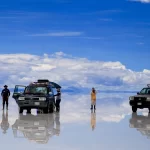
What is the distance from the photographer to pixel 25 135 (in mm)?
18156

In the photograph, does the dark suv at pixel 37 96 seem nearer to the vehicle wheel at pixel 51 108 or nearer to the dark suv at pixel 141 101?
the vehicle wheel at pixel 51 108

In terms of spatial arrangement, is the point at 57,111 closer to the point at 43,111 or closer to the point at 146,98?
the point at 43,111

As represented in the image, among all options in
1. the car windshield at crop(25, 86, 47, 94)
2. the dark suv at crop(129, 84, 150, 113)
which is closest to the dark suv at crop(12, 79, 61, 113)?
the car windshield at crop(25, 86, 47, 94)

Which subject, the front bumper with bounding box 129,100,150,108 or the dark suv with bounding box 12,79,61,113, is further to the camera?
the front bumper with bounding box 129,100,150,108

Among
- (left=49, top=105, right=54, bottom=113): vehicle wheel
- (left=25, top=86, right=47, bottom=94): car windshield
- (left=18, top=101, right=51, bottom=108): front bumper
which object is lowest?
(left=49, top=105, right=54, bottom=113): vehicle wheel

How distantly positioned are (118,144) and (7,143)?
3.24 meters

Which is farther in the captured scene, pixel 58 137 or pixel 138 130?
pixel 138 130

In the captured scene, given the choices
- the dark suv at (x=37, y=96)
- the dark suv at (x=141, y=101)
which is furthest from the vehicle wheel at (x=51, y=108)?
the dark suv at (x=141, y=101)

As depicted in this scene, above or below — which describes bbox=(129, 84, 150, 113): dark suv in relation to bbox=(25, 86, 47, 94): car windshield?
below

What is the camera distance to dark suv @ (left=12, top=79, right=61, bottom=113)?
102ft

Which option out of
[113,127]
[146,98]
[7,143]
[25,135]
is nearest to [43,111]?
[146,98]

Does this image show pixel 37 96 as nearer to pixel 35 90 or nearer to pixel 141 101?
pixel 35 90

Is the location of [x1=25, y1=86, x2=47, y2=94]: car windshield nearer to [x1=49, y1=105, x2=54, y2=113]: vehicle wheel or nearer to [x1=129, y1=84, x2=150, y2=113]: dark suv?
[x1=49, y1=105, x2=54, y2=113]: vehicle wheel

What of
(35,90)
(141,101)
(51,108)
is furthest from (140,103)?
(35,90)
